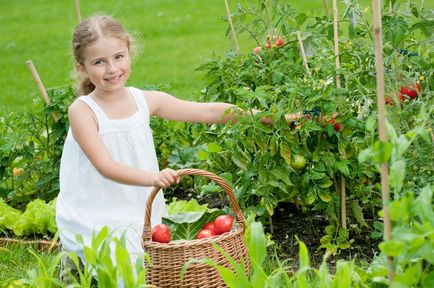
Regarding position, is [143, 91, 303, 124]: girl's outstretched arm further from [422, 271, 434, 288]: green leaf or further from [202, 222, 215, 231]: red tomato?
[422, 271, 434, 288]: green leaf

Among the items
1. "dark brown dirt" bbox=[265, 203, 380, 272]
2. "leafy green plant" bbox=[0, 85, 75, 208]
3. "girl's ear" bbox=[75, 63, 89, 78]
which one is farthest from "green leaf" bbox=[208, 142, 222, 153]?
"leafy green plant" bbox=[0, 85, 75, 208]

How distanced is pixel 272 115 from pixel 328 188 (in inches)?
17.9

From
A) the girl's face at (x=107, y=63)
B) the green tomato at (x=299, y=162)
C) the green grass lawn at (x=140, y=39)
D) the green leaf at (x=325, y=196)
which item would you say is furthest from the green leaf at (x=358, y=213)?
the green grass lawn at (x=140, y=39)

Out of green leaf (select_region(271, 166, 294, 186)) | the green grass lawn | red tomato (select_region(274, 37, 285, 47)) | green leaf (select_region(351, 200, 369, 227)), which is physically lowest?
the green grass lawn

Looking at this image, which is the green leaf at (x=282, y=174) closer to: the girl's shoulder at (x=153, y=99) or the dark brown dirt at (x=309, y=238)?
the dark brown dirt at (x=309, y=238)

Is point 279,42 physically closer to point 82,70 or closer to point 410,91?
point 410,91

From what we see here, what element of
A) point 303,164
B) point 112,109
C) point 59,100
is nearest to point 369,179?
point 303,164

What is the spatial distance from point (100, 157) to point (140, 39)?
412cm

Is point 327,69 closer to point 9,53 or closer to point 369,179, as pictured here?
point 369,179

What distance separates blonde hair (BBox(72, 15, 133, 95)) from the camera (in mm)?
3459

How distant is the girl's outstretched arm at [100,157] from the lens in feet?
10.5

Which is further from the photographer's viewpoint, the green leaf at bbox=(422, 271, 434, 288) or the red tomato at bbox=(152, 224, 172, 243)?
the red tomato at bbox=(152, 224, 172, 243)

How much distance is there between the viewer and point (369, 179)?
3975 millimetres

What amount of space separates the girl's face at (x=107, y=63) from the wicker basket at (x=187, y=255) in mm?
553
